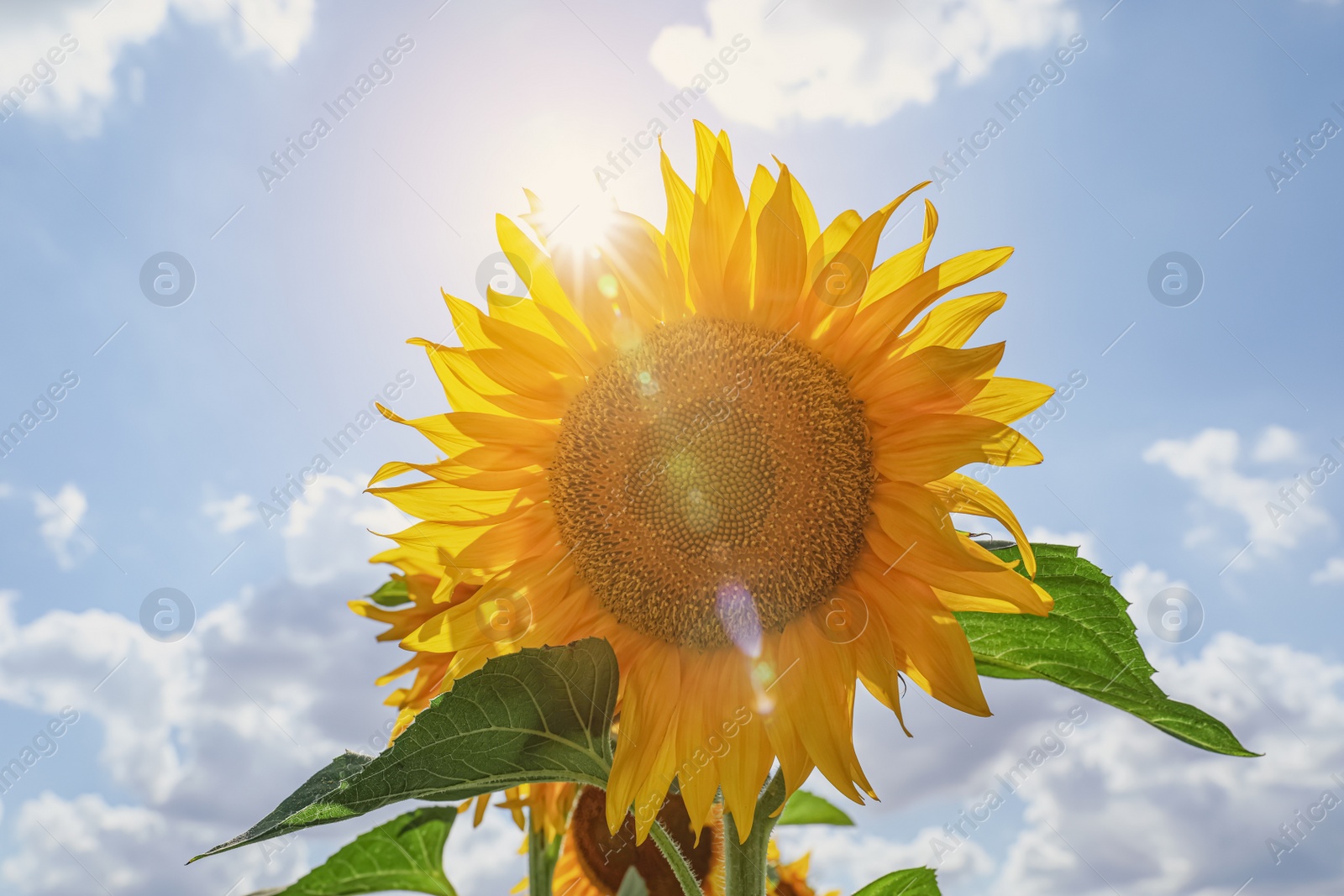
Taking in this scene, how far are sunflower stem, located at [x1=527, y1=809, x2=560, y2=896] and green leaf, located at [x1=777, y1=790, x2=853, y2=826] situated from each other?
0.86 metres

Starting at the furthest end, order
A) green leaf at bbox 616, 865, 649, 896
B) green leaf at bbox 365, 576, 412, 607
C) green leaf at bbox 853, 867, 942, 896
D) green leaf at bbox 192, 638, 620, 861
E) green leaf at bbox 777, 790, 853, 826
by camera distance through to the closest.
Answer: green leaf at bbox 777, 790, 853, 826 < green leaf at bbox 365, 576, 412, 607 < green leaf at bbox 853, 867, 942, 896 < green leaf at bbox 192, 638, 620, 861 < green leaf at bbox 616, 865, 649, 896

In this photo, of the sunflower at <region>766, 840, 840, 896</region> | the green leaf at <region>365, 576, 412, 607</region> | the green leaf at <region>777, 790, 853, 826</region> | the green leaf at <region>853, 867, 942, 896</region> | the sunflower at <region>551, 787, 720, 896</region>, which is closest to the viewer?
the green leaf at <region>853, 867, 942, 896</region>

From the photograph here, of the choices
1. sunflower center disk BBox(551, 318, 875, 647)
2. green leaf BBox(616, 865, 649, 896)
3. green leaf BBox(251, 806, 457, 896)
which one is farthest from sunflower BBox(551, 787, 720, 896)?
green leaf BBox(616, 865, 649, 896)

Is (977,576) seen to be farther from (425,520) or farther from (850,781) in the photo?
(425,520)

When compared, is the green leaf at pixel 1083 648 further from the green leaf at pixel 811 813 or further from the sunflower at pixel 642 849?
the green leaf at pixel 811 813

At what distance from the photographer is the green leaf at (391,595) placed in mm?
3338

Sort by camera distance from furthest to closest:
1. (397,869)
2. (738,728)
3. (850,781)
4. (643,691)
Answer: (397,869) → (643,691) → (738,728) → (850,781)

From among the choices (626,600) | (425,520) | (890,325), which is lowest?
(626,600)

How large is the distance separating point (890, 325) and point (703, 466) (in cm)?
50

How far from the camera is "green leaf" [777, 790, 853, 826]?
11.5ft

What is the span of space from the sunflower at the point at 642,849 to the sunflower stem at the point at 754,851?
1.68ft

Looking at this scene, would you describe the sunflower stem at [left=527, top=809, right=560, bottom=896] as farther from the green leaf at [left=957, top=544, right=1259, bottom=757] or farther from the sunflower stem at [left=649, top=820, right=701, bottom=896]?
the green leaf at [left=957, top=544, right=1259, bottom=757]

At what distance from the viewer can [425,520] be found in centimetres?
229

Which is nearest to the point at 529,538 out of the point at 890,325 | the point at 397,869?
the point at 890,325
